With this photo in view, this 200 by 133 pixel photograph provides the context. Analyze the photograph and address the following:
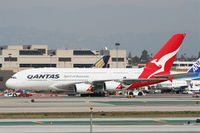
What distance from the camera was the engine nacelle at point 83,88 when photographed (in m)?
72.8

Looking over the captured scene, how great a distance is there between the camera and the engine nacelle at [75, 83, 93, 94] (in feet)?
239

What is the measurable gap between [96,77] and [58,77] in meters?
6.09

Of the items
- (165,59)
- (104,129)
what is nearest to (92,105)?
(104,129)

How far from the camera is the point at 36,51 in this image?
14375cm

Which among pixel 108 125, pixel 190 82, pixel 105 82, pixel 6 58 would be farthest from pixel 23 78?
pixel 6 58

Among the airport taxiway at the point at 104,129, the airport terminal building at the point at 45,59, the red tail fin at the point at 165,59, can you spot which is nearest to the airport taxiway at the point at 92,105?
the airport taxiway at the point at 104,129

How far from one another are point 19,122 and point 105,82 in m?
40.9

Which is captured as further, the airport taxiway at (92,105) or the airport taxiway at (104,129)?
the airport taxiway at (92,105)

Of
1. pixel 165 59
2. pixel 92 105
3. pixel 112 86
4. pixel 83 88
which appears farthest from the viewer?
pixel 165 59

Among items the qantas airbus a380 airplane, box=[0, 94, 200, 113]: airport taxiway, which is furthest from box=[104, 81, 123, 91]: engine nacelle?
box=[0, 94, 200, 113]: airport taxiway

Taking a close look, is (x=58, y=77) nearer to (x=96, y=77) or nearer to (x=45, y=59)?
(x=96, y=77)

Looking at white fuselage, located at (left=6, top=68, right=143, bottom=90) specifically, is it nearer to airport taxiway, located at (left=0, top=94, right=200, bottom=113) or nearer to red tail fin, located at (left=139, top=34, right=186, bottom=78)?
red tail fin, located at (left=139, top=34, right=186, bottom=78)

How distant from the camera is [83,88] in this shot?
2869 inches

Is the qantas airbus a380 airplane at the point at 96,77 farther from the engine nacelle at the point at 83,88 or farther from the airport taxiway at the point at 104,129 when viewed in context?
the airport taxiway at the point at 104,129
